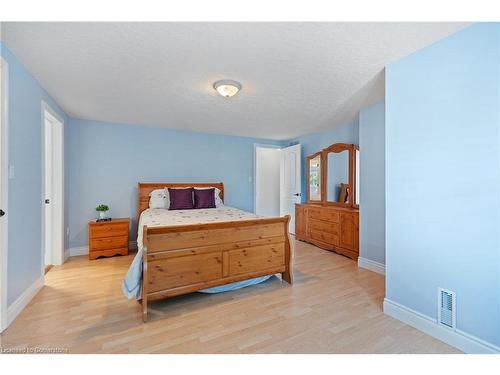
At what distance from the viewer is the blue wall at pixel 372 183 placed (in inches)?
116

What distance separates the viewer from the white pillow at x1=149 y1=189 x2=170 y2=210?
384cm

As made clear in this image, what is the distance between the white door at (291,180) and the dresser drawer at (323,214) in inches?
25.9

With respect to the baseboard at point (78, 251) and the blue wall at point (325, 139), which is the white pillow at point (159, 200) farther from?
the blue wall at point (325, 139)

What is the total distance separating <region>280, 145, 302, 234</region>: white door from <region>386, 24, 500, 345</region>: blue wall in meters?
2.85

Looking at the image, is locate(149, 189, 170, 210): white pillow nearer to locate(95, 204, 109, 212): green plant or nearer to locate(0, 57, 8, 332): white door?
locate(95, 204, 109, 212): green plant

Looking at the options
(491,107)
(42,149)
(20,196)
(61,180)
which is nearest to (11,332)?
(20,196)

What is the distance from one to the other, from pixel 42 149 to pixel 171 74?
1667 mm

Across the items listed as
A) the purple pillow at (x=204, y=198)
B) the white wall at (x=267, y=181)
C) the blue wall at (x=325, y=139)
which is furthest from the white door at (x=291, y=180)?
the purple pillow at (x=204, y=198)

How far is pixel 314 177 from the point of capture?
4.49 m

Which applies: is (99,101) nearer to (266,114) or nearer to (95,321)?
(266,114)

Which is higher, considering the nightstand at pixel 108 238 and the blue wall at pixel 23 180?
the blue wall at pixel 23 180

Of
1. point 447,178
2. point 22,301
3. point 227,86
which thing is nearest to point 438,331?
point 447,178

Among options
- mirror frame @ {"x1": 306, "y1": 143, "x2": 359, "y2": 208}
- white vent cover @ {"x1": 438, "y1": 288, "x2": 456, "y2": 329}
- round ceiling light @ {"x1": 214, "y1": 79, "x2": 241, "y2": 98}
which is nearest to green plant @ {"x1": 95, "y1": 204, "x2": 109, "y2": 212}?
round ceiling light @ {"x1": 214, "y1": 79, "x2": 241, "y2": 98}

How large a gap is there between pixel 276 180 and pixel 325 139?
1.99 meters
